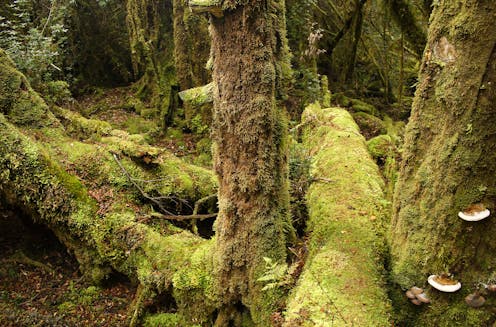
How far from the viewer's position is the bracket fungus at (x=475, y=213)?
3421 millimetres

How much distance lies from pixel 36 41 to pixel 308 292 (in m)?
10.9

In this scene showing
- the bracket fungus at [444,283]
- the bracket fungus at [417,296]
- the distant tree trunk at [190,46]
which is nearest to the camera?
the bracket fungus at [444,283]

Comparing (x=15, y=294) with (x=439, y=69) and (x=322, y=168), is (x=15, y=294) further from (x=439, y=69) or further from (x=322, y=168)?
(x=439, y=69)

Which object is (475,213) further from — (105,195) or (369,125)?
(369,125)

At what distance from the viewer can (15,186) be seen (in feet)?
21.8

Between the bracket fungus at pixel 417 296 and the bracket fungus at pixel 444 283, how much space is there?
0.72ft

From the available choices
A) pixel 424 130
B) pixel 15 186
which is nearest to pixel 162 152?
pixel 15 186

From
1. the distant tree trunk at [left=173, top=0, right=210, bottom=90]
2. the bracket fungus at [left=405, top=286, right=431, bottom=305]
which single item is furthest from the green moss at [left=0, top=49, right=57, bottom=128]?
the bracket fungus at [left=405, top=286, right=431, bottom=305]

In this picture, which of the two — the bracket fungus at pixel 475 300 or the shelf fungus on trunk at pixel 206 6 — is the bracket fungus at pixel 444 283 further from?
the shelf fungus on trunk at pixel 206 6

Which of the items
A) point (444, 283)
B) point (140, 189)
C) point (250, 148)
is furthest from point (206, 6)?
point (140, 189)

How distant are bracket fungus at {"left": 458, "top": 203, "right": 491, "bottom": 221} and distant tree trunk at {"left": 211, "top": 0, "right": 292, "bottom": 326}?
6.88 ft

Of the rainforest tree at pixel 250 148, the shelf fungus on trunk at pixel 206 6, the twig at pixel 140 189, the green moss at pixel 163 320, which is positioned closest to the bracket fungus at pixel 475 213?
the rainforest tree at pixel 250 148

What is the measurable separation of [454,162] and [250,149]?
2231 mm

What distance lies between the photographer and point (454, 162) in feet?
12.1
